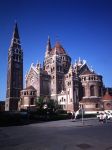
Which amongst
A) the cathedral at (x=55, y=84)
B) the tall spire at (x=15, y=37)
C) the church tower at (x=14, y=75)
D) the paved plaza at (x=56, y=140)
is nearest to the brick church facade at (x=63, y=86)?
the cathedral at (x=55, y=84)

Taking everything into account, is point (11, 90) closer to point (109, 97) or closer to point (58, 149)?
point (109, 97)

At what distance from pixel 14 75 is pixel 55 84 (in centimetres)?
1591

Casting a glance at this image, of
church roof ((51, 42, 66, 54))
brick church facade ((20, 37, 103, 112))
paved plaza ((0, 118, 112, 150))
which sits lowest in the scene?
paved plaza ((0, 118, 112, 150))

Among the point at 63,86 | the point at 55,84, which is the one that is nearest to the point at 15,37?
the point at 55,84

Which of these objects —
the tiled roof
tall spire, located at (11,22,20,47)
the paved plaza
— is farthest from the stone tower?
the paved plaza

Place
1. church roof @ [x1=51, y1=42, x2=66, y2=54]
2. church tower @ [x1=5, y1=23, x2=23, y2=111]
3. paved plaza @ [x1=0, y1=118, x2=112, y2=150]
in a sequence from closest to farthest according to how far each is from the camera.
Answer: paved plaza @ [x1=0, y1=118, x2=112, y2=150] → church tower @ [x1=5, y1=23, x2=23, y2=111] → church roof @ [x1=51, y1=42, x2=66, y2=54]

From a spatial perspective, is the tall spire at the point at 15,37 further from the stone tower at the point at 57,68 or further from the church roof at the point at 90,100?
the church roof at the point at 90,100

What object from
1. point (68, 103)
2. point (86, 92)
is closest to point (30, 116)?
point (68, 103)

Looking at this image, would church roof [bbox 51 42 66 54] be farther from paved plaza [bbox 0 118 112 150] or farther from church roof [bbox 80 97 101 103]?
paved plaza [bbox 0 118 112 150]

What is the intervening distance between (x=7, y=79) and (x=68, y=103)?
2658 cm

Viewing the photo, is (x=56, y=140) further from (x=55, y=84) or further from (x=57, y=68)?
(x=57, y=68)

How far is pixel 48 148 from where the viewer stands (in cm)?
1190

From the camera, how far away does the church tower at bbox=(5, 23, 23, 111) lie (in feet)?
252

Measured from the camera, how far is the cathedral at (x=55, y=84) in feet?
230
